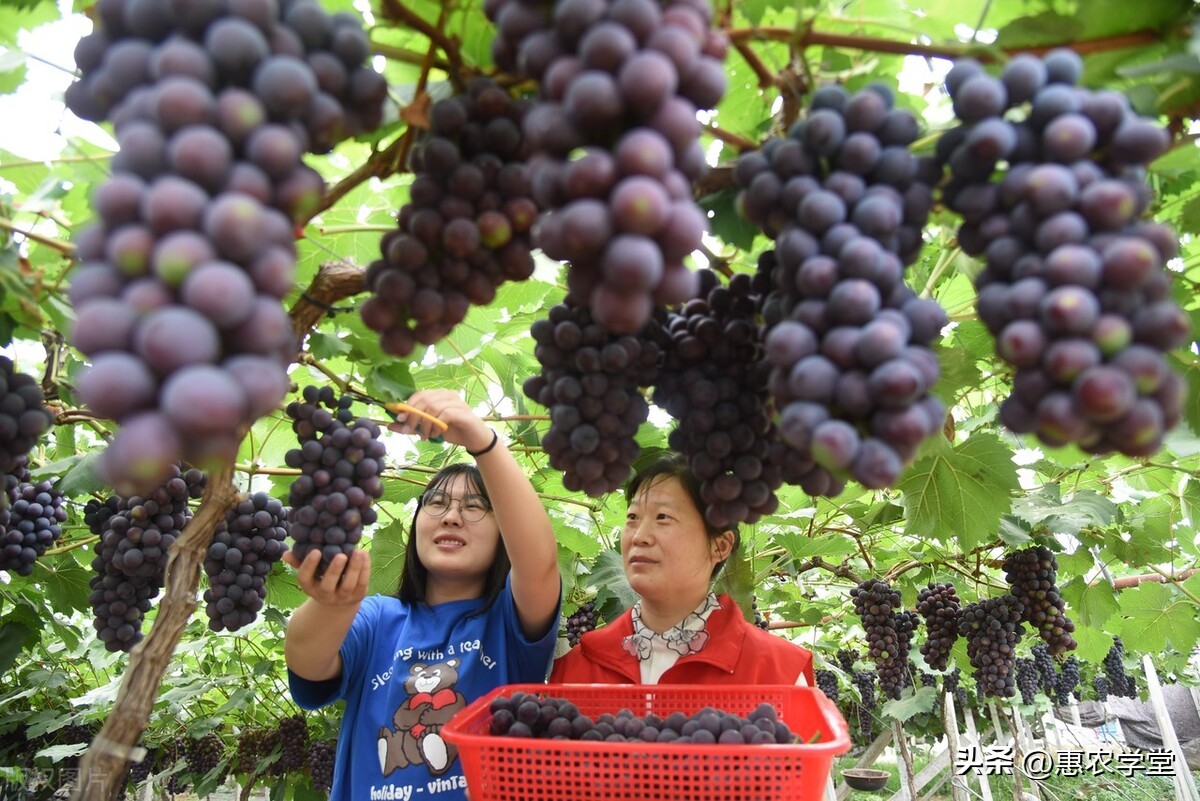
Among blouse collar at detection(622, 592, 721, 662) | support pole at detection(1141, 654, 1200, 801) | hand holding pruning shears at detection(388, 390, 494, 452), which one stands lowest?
support pole at detection(1141, 654, 1200, 801)

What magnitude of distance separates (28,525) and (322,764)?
12.3 ft

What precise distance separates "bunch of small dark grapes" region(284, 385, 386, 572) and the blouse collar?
986mm

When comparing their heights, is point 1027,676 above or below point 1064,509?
below

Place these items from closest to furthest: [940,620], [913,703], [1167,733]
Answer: [940,620] → [1167,733] → [913,703]

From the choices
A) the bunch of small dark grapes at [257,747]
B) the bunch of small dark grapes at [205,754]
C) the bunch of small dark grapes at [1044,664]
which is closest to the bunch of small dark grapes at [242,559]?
the bunch of small dark grapes at [257,747]

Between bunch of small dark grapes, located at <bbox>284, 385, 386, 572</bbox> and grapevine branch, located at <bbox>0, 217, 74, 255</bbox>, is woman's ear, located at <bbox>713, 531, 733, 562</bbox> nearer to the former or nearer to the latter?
bunch of small dark grapes, located at <bbox>284, 385, 386, 572</bbox>

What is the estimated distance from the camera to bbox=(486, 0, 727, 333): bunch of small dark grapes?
2.31 ft

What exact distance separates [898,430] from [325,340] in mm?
1368

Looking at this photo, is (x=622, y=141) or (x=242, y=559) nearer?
(x=622, y=141)

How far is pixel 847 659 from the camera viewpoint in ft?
36.2

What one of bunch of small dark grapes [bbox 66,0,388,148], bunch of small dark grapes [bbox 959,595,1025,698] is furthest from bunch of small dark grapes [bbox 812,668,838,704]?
bunch of small dark grapes [bbox 66,0,388,148]

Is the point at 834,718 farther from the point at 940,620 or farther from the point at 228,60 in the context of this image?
the point at 940,620

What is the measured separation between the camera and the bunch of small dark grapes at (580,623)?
13.4 ft

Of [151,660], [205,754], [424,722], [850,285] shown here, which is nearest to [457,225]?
[850,285]
